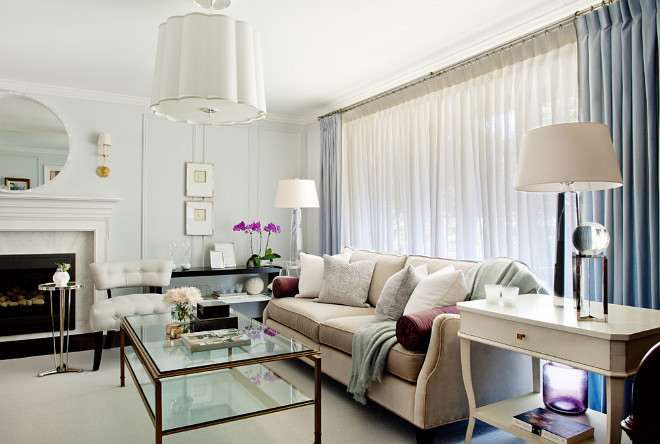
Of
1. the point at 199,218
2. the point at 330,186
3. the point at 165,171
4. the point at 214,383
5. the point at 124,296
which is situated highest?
the point at 165,171

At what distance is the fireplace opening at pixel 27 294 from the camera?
13.8 feet

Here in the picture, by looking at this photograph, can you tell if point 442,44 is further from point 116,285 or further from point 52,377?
point 52,377

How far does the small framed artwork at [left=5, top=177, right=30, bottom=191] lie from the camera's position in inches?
166

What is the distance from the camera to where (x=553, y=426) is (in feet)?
6.36

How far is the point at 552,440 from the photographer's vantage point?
186 centimetres

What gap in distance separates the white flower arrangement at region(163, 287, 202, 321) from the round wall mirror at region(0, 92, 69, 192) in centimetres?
248

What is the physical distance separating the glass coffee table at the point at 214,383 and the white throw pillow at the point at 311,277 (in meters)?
1.25

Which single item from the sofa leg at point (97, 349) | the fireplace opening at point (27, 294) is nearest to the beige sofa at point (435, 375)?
the sofa leg at point (97, 349)

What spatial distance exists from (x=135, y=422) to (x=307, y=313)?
4.37ft

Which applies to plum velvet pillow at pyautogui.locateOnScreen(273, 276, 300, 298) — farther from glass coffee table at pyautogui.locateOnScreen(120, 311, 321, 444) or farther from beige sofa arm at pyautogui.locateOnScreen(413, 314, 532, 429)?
beige sofa arm at pyautogui.locateOnScreen(413, 314, 532, 429)

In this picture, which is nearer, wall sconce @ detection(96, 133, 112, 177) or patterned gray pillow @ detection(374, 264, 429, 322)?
patterned gray pillow @ detection(374, 264, 429, 322)

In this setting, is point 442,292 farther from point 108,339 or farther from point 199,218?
point 199,218

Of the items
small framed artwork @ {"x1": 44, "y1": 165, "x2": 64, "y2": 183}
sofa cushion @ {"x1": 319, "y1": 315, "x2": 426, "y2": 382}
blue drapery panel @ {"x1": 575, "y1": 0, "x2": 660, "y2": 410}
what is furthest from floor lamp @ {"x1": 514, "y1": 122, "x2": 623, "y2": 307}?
small framed artwork @ {"x1": 44, "y1": 165, "x2": 64, "y2": 183}

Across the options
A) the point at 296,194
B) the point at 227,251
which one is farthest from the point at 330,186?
the point at 227,251
